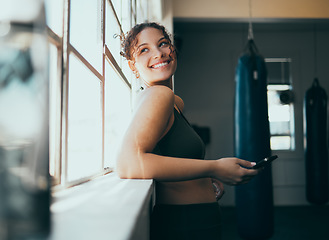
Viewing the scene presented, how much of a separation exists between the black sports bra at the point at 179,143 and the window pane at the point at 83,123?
0.87ft

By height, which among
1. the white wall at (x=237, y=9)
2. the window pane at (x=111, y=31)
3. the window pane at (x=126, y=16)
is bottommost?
the window pane at (x=111, y=31)

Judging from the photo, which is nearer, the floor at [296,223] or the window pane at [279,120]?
the floor at [296,223]

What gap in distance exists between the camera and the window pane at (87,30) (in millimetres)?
869

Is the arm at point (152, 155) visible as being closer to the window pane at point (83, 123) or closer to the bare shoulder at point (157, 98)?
the bare shoulder at point (157, 98)

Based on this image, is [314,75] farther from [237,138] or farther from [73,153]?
[73,153]

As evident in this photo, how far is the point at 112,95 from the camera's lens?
64.3 inches

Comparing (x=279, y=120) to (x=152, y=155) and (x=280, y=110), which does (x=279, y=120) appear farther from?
(x=152, y=155)

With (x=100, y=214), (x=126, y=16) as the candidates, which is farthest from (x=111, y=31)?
(x=100, y=214)

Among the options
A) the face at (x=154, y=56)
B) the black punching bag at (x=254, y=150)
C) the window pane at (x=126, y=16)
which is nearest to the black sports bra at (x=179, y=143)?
the face at (x=154, y=56)

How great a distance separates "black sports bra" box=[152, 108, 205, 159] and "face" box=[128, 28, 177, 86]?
0.20 metres

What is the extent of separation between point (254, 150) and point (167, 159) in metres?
2.27

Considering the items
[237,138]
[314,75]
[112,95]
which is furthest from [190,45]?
[112,95]

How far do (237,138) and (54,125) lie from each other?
8.28 ft

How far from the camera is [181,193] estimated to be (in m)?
0.88
